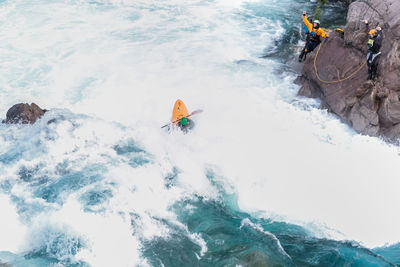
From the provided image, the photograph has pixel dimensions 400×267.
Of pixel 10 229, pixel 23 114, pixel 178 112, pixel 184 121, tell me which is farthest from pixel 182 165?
pixel 23 114

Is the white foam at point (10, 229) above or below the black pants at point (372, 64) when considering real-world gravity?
below

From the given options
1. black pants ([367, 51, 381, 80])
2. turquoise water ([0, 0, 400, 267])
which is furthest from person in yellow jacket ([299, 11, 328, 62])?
black pants ([367, 51, 381, 80])

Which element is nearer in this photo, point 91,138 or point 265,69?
point 91,138

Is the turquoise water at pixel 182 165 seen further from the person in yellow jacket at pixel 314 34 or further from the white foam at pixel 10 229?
the person in yellow jacket at pixel 314 34

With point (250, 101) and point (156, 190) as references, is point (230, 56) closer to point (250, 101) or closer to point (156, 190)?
point (250, 101)

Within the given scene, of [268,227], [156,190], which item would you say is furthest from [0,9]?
[268,227]

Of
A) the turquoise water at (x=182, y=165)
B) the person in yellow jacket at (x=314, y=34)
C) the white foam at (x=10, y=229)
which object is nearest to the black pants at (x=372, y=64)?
the turquoise water at (x=182, y=165)

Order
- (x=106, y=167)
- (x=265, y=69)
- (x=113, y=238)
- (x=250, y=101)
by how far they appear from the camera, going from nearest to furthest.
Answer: (x=113, y=238) → (x=106, y=167) → (x=250, y=101) → (x=265, y=69)

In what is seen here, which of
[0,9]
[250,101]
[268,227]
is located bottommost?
[268,227]
